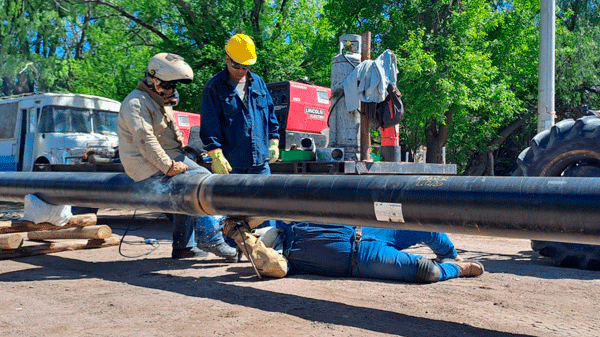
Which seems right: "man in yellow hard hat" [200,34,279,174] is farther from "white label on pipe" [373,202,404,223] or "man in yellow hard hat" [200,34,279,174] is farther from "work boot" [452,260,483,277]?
"white label on pipe" [373,202,404,223]

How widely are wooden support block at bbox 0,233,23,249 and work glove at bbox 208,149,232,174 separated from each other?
2.63 meters

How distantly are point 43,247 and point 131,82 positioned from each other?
1905cm

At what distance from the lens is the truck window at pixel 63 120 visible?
15.8 meters

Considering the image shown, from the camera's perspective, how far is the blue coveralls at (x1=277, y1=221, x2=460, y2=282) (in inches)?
217

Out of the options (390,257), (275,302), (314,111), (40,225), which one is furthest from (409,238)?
(314,111)

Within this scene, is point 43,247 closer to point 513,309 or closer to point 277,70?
point 513,309

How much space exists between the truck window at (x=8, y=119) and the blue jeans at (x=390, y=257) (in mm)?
14051

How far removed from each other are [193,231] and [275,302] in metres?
2.67

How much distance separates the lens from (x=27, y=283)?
5.84 meters

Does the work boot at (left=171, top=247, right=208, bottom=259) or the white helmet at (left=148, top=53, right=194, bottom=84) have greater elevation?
the white helmet at (left=148, top=53, right=194, bottom=84)

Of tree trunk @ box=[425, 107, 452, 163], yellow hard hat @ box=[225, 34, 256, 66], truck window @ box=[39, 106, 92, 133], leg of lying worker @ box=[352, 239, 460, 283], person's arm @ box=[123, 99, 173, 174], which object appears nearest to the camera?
leg of lying worker @ box=[352, 239, 460, 283]

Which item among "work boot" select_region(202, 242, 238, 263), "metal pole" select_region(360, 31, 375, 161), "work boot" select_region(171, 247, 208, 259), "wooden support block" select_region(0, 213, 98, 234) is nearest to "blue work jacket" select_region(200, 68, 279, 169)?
"work boot" select_region(202, 242, 238, 263)

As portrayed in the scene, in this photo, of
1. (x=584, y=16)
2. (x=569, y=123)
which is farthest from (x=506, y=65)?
(x=569, y=123)

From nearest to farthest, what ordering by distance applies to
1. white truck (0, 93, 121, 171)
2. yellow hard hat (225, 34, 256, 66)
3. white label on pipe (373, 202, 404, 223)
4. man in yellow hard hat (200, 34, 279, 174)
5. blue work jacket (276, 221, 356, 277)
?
white label on pipe (373, 202, 404, 223) < blue work jacket (276, 221, 356, 277) < yellow hard hat (225, 34, 256, 66) < man in yellow hard hat (200, 34, 279, 174) < white truck (0, 93, 121, 171)
